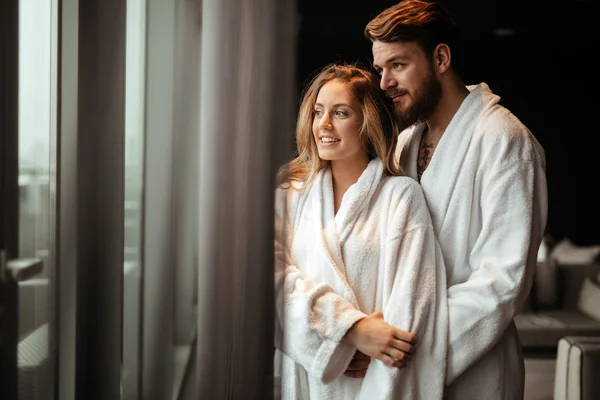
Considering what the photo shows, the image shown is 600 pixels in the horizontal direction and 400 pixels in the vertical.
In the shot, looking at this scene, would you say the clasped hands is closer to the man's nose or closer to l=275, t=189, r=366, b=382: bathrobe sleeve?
l=275, t=189, r=366, b=382: bathrobe sleeve

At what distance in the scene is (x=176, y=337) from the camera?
84 cm

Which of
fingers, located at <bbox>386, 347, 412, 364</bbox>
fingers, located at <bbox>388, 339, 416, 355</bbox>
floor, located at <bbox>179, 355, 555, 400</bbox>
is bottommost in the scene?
floor, located at <bbox>179, 355, 555, 400</bbox>

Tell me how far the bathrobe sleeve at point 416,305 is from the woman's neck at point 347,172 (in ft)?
0.26

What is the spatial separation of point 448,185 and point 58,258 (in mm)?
552

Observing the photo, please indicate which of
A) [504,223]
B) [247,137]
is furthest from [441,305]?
[247,137]

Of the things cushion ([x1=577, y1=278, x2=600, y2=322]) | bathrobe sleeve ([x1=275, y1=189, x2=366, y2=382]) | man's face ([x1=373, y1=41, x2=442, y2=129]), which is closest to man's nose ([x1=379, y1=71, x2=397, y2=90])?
man's face ([x1=373, y1=41, x2=442, y2=129])

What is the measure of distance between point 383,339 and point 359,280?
0.28ft

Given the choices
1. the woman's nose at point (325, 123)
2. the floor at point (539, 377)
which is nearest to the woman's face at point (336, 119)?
the woman's nose at point (325, 123)

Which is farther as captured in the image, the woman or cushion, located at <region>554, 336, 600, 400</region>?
cushion, located at <region>554, 336, 600, 400</region>

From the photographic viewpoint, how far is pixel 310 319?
79 cm

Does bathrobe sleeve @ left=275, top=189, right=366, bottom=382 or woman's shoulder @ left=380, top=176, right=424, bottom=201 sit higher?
woman's shoulder @ left=380, top=176, right=424, bottom=201

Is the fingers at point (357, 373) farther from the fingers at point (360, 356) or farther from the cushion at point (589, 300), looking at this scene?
the cushion at point (589, 300)

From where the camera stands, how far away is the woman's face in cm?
80

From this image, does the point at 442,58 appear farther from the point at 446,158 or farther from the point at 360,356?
the point at 360,356
